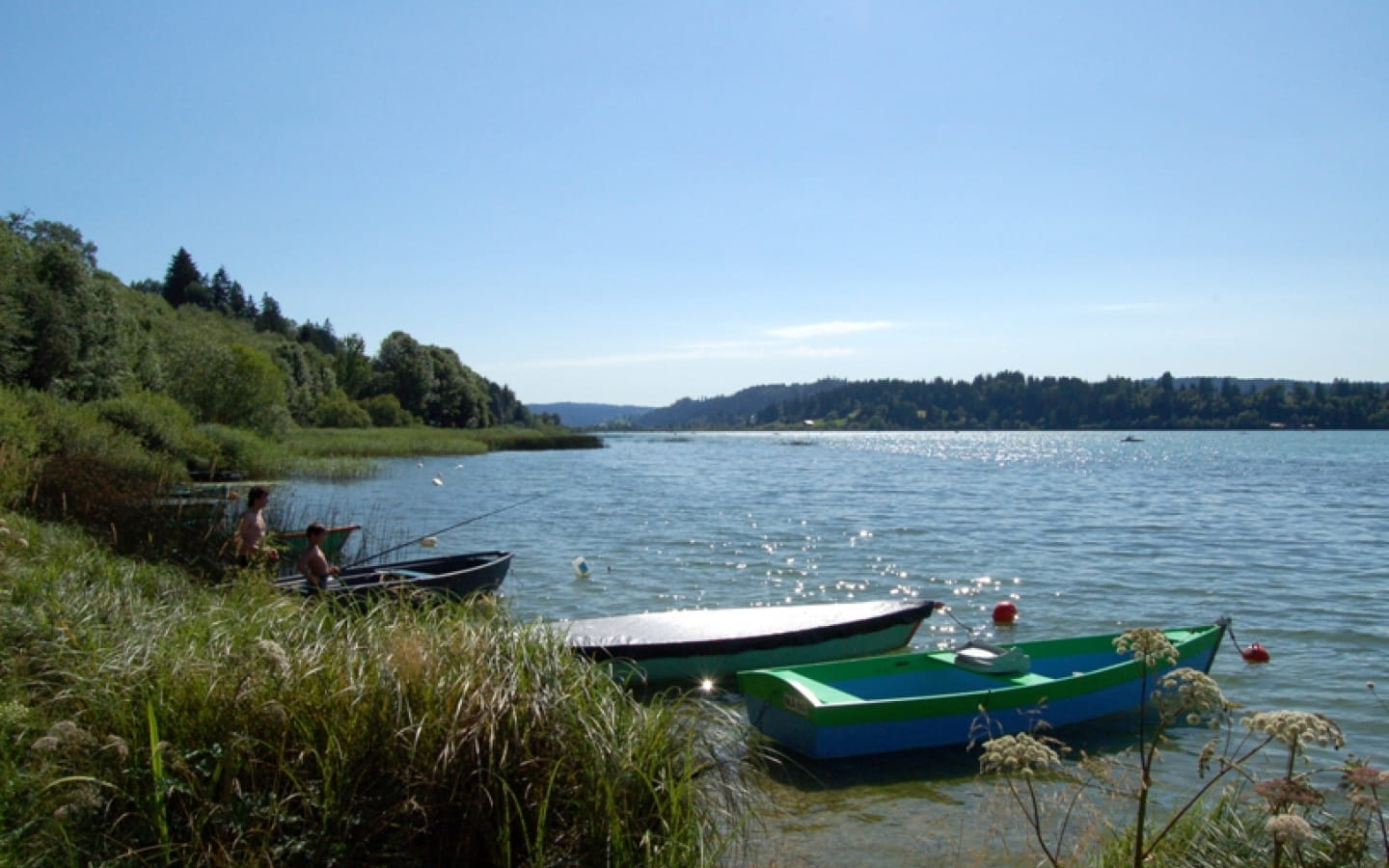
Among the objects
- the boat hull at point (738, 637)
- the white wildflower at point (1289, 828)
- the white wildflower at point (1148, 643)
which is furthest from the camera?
the boat hull at point (738, 637)

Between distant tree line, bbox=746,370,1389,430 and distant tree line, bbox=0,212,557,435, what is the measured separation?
115 meters

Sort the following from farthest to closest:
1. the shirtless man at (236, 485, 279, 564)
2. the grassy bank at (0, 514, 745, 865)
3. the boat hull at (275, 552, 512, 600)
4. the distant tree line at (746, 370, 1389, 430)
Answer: the distant tree line at (746, 370, 1389, 430)
the boat hull at (275, 552, 512, 600)
the shirtless man at (236, 485, 279, 564)
the grassy bank at (0, 514, 745, 865)

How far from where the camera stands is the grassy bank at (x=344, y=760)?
4035 millimetres

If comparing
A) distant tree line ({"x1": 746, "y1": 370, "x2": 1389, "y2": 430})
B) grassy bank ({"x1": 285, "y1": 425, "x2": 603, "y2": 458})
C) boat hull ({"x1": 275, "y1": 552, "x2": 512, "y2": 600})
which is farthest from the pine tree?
distant tree line ({"x1": 746, "y1": 370, "x2": 1389, "y2": 430})

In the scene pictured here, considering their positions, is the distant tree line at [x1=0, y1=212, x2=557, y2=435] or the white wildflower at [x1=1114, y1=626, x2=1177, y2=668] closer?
the white wildflower at [x1=1114, y1=626, x2=1177, y2=668]

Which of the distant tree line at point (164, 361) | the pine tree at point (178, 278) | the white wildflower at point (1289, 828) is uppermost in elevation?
the pine tree at point (178, 278)

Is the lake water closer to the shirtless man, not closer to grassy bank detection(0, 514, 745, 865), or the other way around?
grassy bank detection(0, 514, 745, 865)

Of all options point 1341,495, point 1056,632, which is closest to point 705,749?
point 1056,632

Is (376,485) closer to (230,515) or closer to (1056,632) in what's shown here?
(230,515)

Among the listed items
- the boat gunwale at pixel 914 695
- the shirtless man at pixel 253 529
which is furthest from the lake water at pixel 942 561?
the shirtless man at pixel 253 529

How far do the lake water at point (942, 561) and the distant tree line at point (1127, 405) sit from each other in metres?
113

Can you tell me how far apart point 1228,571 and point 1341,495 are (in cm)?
2313

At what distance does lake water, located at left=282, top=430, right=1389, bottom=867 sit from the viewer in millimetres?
8109

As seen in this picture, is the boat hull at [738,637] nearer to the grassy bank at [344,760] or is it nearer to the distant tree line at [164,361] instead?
the grassy bank at [344,760]
